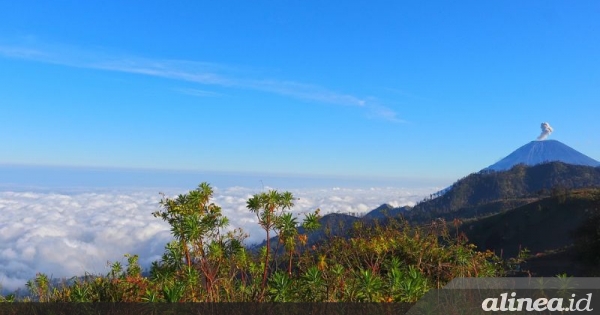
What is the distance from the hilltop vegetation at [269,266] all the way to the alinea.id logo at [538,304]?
0.71 metres

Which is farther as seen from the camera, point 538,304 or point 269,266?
point 269,266

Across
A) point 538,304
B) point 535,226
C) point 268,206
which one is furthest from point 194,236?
point 535,226

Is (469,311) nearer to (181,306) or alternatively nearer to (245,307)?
(245,307)

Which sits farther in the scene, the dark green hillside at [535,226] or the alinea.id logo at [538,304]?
the dark green hillside at [535,226]

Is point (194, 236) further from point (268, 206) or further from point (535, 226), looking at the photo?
point (535, 226)

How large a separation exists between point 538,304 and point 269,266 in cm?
365

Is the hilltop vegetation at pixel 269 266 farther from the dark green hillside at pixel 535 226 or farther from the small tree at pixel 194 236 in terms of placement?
the dark green hillside at pixel 535 226

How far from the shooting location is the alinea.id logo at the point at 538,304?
13.0ft

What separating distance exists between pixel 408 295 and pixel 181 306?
2.21 m

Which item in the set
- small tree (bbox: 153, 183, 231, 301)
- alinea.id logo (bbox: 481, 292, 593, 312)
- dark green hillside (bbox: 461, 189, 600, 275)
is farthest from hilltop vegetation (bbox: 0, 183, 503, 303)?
dark green hillside (bbox: 461, 189, 600, 275)

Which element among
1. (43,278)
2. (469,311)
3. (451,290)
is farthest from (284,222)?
(43,278)

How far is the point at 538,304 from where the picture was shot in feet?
13.2

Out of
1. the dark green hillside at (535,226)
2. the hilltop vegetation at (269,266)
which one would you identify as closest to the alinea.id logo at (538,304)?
the hilltop vegetation at (269,266)

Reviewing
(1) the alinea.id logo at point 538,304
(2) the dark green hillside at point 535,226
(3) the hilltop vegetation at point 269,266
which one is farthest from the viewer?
(2) the dark green hillside at point 535,226
